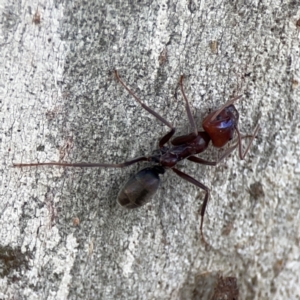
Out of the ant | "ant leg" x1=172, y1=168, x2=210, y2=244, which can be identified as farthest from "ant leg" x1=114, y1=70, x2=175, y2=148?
"ant leg" x1=172, y1=168, x2=210, y2=244

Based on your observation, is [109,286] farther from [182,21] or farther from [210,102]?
[182,21]

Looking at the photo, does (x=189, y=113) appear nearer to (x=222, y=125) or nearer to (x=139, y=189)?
(x=222, y=125)

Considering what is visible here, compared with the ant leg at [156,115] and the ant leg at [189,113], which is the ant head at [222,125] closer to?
the ant leg at [189,113]

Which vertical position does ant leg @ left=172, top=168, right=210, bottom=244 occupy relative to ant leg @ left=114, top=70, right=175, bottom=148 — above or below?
below

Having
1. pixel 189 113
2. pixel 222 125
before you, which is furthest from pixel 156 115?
pixel 222 125

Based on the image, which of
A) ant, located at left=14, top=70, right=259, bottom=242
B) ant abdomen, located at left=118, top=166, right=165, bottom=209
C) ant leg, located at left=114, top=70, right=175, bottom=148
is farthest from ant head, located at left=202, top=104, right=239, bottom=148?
ant abdomen, located at left=118, top=166, right=165, bottom=209

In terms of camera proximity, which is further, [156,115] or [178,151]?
[178,151]

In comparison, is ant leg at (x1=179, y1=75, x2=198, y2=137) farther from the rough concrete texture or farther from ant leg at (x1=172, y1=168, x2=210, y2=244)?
ant leg at (x1=172, y1=168, x2=210, y2=244)

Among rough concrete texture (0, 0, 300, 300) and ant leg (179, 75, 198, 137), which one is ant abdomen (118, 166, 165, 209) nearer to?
rough concrete texture (0, 0, 300, 300)
